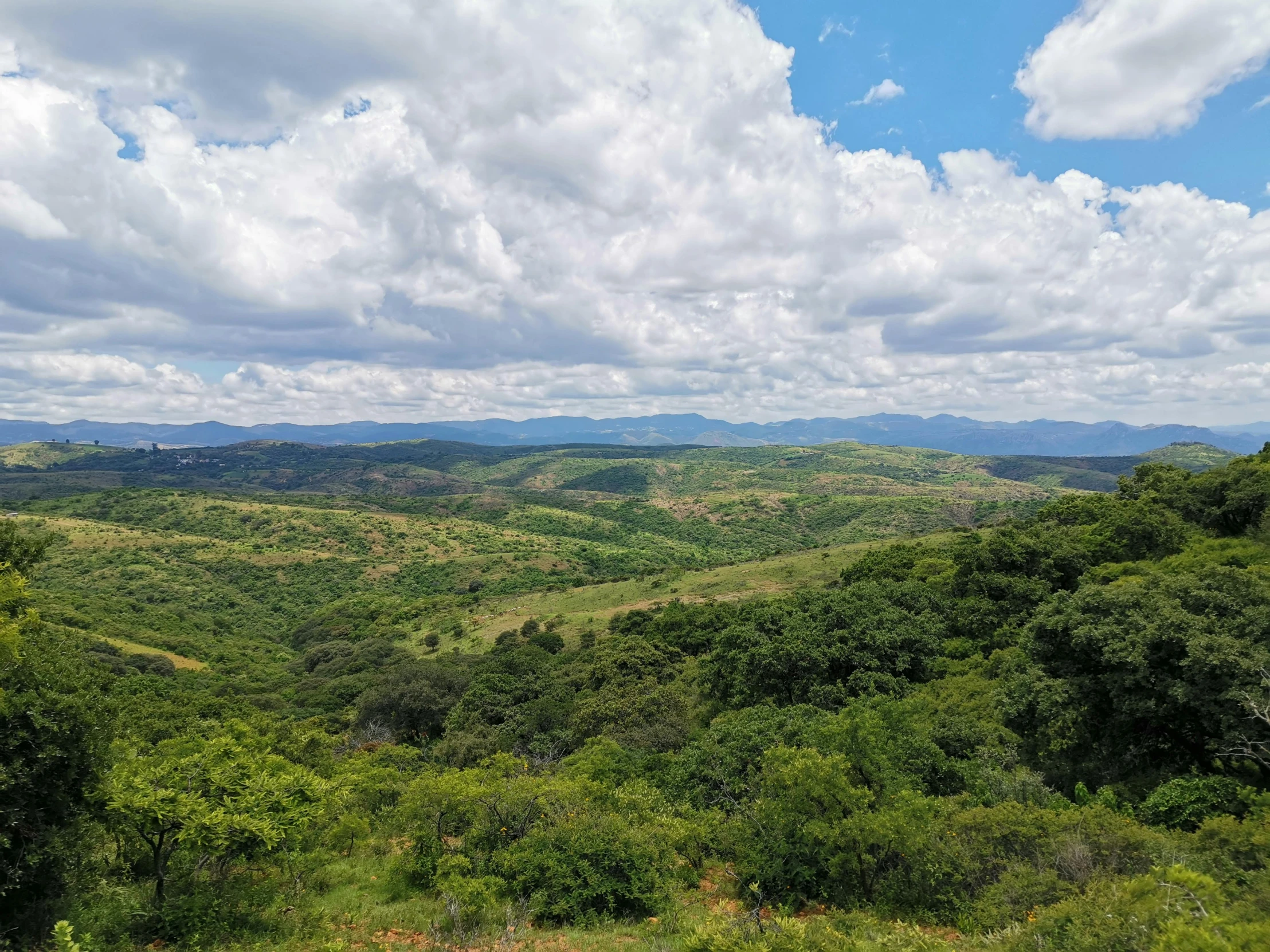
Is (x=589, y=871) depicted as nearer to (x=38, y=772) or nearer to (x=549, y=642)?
(x=38, y=772)

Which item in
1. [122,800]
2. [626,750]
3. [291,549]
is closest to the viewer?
[122,800]

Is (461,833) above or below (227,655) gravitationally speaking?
above

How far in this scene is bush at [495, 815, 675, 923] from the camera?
16.5 meters

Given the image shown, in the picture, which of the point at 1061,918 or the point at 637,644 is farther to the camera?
the point at 637,644

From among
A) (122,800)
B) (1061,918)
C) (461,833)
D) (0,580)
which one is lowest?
(461,833)

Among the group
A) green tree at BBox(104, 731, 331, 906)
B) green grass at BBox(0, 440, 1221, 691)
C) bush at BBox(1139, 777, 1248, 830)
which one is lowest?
green grass at BBox(0, 440, 1221, 691)

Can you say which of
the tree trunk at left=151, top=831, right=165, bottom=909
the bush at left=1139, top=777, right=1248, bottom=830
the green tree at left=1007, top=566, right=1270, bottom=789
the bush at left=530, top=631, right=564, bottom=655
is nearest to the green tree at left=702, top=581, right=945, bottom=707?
the green tree at left=1007, top=566, right=1270, bottom=789

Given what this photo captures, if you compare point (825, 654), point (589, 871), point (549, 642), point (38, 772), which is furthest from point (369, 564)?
point (38, 772)

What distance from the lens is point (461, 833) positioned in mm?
19625

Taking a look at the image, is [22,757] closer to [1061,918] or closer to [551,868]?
[551,868]

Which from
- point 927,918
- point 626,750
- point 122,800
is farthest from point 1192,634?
point 122,800

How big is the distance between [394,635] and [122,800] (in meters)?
79.1

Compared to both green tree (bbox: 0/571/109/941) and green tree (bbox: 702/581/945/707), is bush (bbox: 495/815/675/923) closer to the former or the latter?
green tree (bbox: 0/571/109/941)

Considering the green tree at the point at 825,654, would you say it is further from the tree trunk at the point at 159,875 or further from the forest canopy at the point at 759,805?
the tree trunk at the point at 159,875
